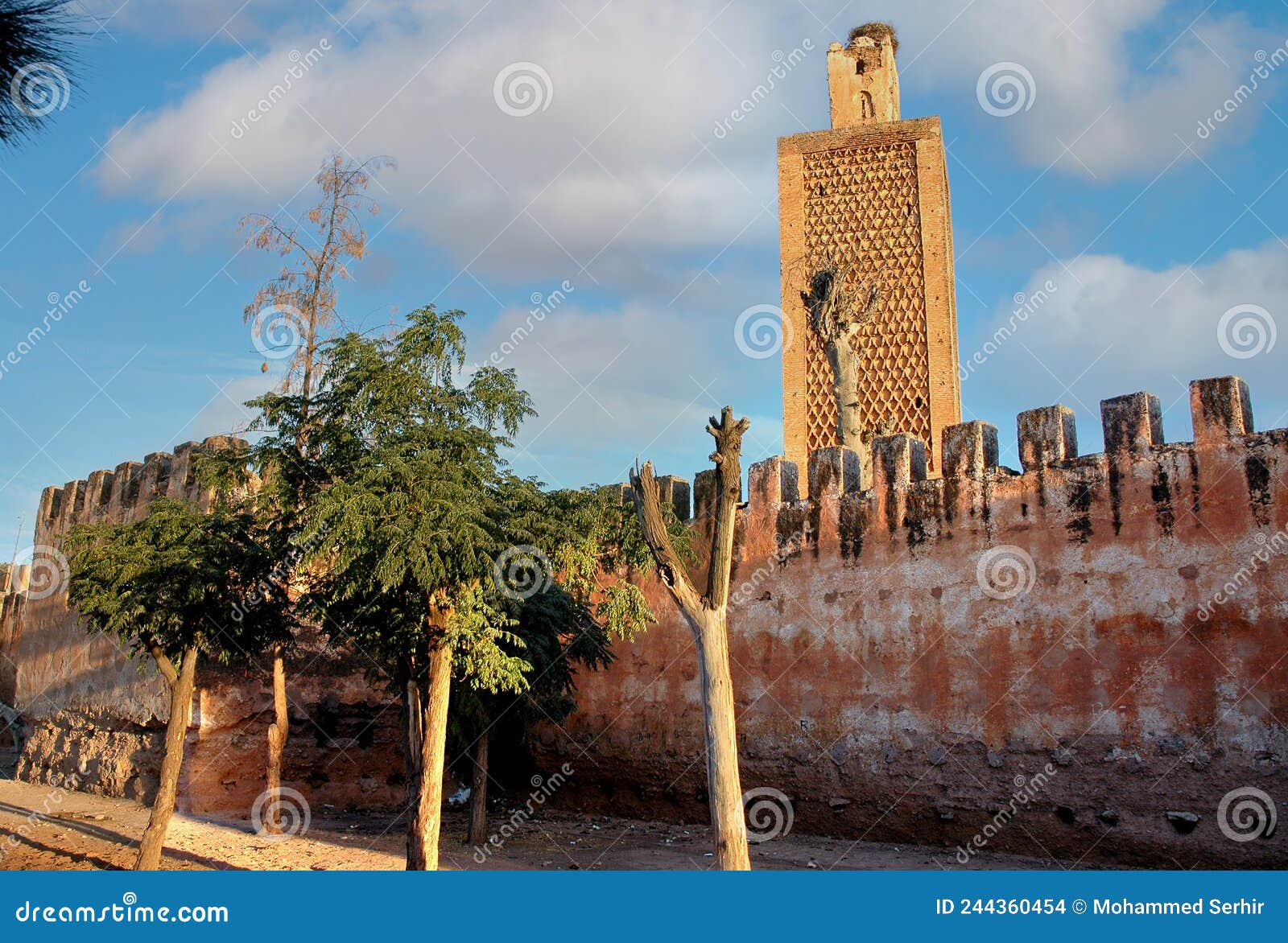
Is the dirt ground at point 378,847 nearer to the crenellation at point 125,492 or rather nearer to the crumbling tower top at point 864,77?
the crenellation at point 125,492

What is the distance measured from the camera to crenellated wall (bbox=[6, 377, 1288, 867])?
29.8 ft

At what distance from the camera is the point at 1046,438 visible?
10.4 metres

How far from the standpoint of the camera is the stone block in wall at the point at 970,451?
10875mm

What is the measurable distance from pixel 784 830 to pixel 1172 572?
4522mm

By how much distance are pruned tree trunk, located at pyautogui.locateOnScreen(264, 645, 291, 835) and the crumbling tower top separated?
11.8 metres

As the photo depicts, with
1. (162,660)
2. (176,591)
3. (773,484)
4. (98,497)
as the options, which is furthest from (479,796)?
(98,497)

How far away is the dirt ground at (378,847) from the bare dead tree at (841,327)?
18.3 ft

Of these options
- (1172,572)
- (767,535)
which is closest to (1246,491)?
(1172,572)

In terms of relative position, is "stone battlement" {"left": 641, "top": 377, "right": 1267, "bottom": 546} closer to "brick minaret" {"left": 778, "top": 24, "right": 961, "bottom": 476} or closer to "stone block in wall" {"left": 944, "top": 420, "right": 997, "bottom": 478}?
"stone block in wall" {"left": 944, "top": 420, "right": 997, "bottom": 478}

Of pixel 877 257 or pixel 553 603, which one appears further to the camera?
pixel 877 257

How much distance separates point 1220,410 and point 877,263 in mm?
8338

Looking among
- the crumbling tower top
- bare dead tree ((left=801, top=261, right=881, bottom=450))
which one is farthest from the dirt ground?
the crumbling tower top

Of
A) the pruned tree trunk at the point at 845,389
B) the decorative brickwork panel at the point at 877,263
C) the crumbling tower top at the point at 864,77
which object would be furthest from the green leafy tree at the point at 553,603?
the crumbling tower top at the point at 864,77

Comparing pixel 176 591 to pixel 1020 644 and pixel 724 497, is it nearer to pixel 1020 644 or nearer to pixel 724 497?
pixel 724 497
